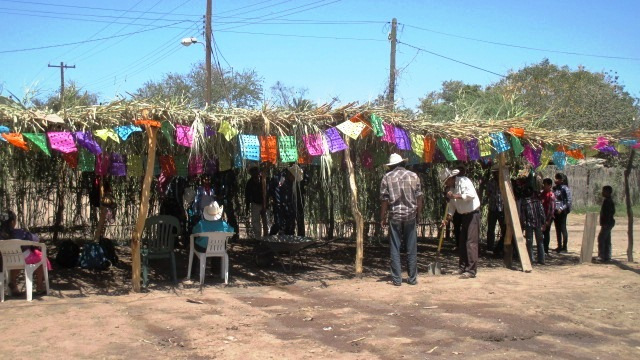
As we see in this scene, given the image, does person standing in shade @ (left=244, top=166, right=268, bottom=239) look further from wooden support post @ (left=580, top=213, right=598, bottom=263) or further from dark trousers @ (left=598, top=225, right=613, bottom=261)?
dark trousers @ (left=598, top=225, right=613, bottom=261)

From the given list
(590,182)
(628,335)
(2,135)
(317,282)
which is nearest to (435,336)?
(628,335)

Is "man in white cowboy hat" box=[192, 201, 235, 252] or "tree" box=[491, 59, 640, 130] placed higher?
"tree" box=[491, 59, 640, 130]

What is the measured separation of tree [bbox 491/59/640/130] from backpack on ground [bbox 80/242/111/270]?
14.7 m

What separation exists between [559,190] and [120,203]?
8.62m

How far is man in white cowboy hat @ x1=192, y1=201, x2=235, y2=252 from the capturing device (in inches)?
325

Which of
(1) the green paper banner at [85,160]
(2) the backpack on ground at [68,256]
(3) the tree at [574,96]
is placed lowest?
(2) the backpack on ground at [68,256]

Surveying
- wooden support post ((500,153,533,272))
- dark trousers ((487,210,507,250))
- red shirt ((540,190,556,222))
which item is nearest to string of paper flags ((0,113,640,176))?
wooden support post ((500,153,533,272))

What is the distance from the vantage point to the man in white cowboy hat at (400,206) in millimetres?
8219

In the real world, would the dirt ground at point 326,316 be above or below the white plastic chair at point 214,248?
below

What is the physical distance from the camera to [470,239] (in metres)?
8.97

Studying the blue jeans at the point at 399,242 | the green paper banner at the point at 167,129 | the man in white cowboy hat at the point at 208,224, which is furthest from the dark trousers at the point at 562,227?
the green paper banner at the point at 167,129

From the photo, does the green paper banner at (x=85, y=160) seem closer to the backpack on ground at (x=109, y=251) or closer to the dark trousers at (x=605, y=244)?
the backpack on ground at (x=109, y=251)

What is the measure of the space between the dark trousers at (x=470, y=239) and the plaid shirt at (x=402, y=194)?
113 cm

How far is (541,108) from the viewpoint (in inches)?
1000
